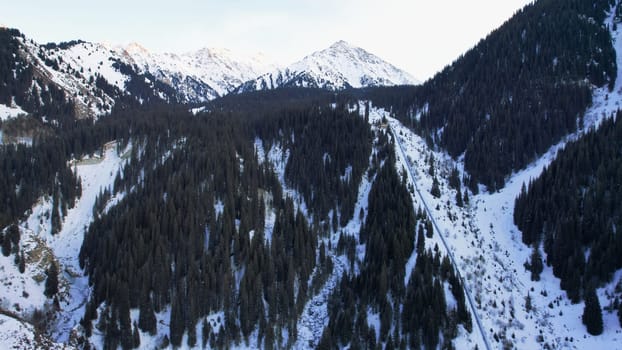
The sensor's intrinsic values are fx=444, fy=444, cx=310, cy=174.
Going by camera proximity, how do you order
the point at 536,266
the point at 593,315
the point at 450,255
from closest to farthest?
the point at 593,315, the point at 536,266, the point at 450,255

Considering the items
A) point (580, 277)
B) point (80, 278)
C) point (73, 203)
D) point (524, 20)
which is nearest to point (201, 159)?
point (73, 203)

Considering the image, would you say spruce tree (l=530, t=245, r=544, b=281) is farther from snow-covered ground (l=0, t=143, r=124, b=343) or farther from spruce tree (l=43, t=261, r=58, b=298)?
spruce tree (l=43, t=261, r=58, b=298)

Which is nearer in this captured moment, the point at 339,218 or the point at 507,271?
the point at 507,271

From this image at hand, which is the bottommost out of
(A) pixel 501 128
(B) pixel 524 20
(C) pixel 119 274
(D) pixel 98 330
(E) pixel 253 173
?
(D) pixel 98 330

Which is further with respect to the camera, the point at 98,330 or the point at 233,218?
the point at 233,218

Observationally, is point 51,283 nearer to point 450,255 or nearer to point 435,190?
point 450,255

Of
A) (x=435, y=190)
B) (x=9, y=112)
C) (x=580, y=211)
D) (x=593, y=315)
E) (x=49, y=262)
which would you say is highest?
(x=9, y=112)

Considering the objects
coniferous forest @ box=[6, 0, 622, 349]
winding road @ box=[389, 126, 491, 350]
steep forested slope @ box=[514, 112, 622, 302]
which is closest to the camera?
winding road @ box=[389, 126, 491, 350]

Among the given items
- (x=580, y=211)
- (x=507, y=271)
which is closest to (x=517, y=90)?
(x=580, y=211)

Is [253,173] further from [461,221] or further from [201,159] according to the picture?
[461,221]

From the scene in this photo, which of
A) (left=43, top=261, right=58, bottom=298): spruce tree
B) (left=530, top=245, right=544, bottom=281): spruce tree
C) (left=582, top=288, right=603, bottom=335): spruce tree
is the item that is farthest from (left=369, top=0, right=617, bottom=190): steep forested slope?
(left=43, top=261, right=58, bottom=298): spruce tree

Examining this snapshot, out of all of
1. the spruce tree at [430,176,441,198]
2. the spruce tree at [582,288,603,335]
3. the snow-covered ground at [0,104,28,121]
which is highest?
the snow-covered ground at [0,104,28,121]
